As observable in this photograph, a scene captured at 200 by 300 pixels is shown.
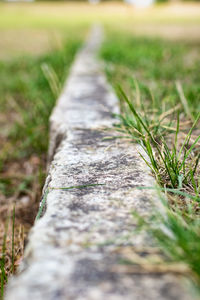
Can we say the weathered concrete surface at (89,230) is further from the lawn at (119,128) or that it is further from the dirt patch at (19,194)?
the dirt patch at (19,194)

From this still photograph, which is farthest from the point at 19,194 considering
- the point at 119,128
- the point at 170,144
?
the point at 170,144

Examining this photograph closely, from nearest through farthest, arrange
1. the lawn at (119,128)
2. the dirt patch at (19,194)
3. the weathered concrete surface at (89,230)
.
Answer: the weathered concrete surface at (89,230), the lawn at (119,128), the dirt patch at (19,194)

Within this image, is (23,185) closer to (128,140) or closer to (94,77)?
(128,140)

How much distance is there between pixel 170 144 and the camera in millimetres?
1313

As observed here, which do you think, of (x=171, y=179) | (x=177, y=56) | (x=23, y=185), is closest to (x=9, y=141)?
(x=23, y=185)

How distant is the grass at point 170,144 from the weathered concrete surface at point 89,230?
0.04 meters

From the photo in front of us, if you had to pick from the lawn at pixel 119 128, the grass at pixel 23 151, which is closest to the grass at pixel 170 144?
the lawn at pixel 119 128

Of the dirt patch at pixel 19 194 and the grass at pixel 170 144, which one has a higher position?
the grass at pixel 170 144

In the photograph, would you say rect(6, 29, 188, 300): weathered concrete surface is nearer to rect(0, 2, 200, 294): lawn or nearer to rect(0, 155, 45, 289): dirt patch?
rect(0, 2, 200, 294): lawn

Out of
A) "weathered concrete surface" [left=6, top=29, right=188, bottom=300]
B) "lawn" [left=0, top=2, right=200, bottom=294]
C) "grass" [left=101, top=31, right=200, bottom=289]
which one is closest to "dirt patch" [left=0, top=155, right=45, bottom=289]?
"lawn" [left=0, top=2, right=200, bottom=294]

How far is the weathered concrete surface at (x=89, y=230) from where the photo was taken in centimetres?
55

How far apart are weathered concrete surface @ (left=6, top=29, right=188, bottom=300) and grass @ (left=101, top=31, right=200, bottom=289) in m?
0.04

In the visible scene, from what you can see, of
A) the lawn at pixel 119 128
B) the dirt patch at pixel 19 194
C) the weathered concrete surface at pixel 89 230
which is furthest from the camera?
the dirt patch at pixel 19 194

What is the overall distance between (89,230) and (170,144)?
0.69m
